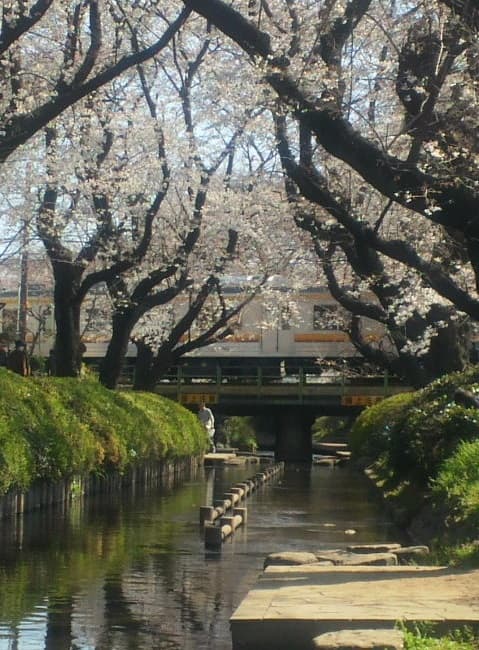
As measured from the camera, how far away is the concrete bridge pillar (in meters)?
42.5

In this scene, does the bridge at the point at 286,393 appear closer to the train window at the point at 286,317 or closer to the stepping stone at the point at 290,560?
the train window at the point at 286,317

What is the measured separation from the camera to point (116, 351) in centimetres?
2534

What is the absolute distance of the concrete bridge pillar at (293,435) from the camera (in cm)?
4247

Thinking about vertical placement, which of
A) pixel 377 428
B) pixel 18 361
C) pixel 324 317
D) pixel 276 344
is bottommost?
pixel 377 428

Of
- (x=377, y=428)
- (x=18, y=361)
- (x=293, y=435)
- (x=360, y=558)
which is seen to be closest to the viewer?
(x=360, y=558)

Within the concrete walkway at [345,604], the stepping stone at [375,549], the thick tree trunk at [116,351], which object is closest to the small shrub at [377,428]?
the thick tree trunk at [116,351]

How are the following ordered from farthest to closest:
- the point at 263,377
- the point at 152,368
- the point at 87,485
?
1. the point at 263,377
2. the point at 152,368
3. the point at 87,485

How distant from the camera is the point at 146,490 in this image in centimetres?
2158

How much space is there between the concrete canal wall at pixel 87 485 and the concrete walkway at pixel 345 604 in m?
6.96

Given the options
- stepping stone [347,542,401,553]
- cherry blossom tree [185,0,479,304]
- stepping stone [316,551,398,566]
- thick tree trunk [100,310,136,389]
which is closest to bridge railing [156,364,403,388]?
thick tree trunk [100,310,136,389]

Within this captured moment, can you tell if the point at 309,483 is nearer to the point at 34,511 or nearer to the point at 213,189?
the point at 213,189

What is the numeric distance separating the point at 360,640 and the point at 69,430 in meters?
11.1

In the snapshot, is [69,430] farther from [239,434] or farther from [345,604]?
[239,434]

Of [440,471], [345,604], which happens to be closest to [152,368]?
[440,471]
